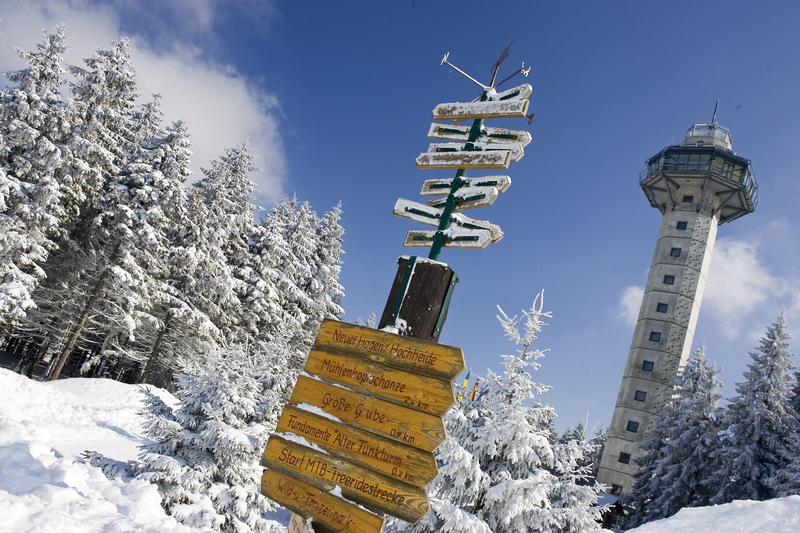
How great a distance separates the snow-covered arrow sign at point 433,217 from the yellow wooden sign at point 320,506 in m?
2.79

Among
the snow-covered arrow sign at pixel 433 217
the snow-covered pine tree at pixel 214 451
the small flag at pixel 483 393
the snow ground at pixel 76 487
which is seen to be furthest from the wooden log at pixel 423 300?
the snow-covered pine tree at pixel 214 451

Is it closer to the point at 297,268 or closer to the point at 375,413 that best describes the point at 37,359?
the point at 297,268

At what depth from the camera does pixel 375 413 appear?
3.93 m

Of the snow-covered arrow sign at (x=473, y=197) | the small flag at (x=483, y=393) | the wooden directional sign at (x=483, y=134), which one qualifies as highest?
the wooden directional sign at (x=483, y=134)

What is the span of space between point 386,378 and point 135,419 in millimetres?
25467

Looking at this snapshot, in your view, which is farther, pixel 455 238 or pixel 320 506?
pixel 455 238

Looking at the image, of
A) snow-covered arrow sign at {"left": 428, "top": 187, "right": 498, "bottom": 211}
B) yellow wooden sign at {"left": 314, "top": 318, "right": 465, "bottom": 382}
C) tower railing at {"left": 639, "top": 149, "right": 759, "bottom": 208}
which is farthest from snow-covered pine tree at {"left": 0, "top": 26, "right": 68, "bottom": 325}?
tower railing at {"left": 639, "top": 149, "right": 759, "bottom": 208}

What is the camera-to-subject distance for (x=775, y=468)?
25.0 meters

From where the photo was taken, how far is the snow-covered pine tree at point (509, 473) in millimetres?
10664

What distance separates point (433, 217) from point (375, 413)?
2241mm

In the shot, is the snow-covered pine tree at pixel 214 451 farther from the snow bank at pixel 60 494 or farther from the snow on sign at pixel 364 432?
the snow on sign at pixel 364 432

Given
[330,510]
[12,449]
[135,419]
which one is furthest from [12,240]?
[330,510]

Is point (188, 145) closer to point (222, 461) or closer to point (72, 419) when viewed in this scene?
point (72, 419)

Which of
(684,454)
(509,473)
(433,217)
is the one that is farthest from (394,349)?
(684,454)
